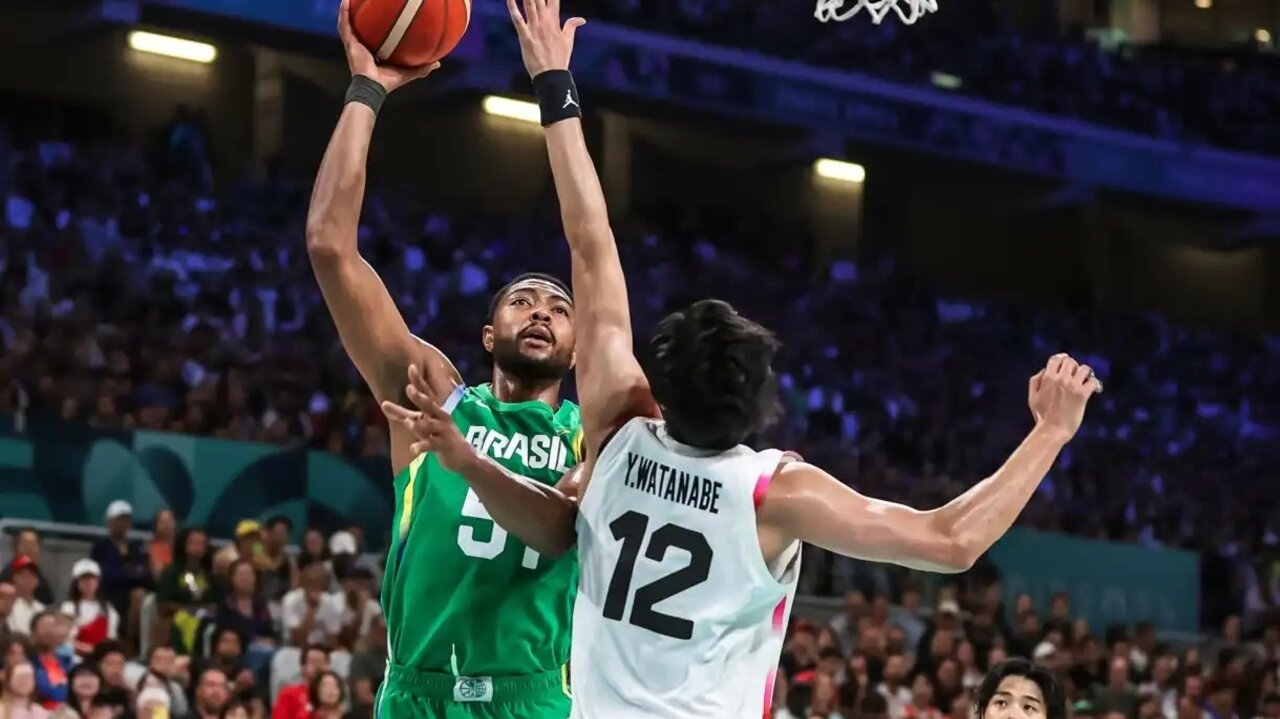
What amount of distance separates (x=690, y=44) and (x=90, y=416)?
12029 mm

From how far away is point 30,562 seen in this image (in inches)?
424

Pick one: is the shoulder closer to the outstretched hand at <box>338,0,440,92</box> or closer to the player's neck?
the player's neck

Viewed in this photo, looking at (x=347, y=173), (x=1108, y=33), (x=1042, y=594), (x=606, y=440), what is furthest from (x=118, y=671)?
(x=1108, y=33)

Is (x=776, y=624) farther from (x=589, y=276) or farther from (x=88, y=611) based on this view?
(x=88, y=611)

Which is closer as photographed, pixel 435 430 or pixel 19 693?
pixel 435 430

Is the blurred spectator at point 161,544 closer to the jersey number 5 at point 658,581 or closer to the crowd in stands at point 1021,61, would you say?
the jersey number 5 at point 658,581

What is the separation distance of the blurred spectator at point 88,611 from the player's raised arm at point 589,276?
23.7 ft

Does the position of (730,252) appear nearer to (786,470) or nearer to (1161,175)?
(1161,175)

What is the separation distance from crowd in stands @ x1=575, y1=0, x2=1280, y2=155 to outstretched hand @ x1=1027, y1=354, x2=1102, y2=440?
19.2 metres

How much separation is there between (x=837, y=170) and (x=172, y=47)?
10.0 m

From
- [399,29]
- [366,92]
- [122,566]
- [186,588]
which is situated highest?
[399,29]

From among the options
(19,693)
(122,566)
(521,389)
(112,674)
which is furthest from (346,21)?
(122,566)

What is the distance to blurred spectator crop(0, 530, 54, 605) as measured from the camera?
35.3 ft

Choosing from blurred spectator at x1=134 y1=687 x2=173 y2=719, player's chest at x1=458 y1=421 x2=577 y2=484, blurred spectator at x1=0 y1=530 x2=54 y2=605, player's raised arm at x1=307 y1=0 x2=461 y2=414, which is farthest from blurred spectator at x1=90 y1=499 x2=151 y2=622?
player's raised arm at x1=307 y1=0 x2=461 y2=414
